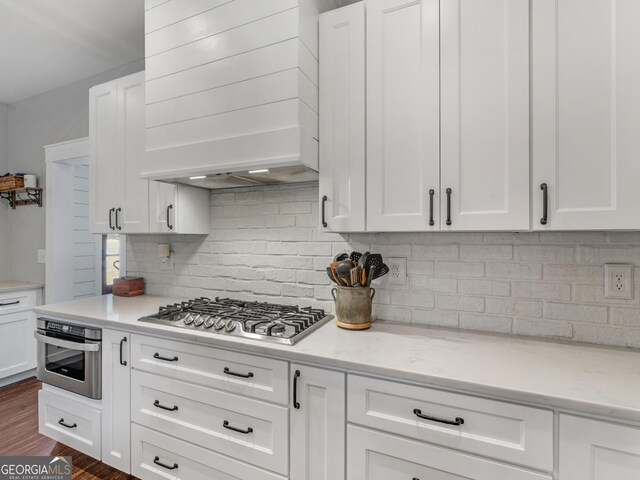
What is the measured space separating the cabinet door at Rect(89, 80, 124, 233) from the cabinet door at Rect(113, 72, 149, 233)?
2.1 inches

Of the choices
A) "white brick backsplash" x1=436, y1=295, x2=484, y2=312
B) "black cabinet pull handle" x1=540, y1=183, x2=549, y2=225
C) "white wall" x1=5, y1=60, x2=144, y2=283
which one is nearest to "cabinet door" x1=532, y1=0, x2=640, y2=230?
"black cabinet pull handle" x1=540, y1=183, x2=549, y2=225

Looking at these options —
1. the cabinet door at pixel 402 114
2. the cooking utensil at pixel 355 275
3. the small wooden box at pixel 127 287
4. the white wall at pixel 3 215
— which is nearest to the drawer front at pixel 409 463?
the cooking utensil at pixel 355 275

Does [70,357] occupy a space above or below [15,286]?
below

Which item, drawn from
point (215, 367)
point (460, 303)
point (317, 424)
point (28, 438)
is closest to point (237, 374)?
point (215, 367)

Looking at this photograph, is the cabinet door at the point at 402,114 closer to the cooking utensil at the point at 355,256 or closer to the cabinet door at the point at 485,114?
the cabinet door at the point at 485,114

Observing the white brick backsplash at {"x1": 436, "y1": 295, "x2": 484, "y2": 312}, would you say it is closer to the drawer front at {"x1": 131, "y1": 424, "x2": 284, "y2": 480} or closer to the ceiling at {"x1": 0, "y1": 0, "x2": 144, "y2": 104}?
the drawer front at {"x1": 131, "y1": 424, "x2": 284, "y2": 480}

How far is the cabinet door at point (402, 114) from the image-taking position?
1.49 meters

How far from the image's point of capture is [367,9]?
1601mm

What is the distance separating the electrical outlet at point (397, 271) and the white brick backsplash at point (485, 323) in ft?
1.12

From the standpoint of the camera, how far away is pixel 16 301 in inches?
124

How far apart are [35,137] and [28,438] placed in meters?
2.77

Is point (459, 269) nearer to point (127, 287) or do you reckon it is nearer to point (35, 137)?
point (127, 287)

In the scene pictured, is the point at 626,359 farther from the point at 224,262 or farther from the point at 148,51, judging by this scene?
the point at 148,51

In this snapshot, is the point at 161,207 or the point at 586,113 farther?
the point at 161,207
